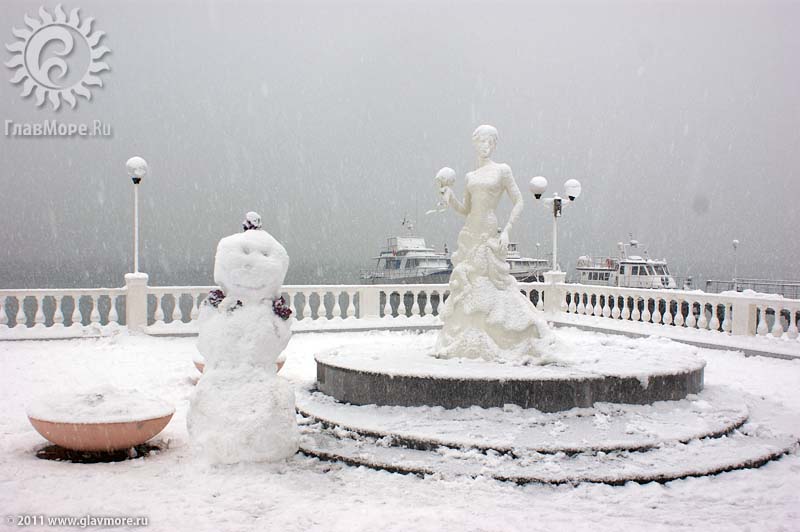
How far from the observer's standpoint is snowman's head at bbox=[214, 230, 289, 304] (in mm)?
5816

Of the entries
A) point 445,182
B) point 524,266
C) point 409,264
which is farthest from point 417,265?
point 445,182

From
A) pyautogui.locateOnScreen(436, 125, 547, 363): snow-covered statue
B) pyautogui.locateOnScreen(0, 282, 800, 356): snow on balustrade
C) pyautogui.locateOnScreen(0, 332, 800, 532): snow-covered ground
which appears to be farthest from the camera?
pyautogui.locateOnScreen(0, 282, 800, 356): snow on balustrade

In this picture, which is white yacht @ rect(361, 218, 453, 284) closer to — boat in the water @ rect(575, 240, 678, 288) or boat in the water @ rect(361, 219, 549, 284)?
boat in the water @ rect(361, 219, 549, 284)

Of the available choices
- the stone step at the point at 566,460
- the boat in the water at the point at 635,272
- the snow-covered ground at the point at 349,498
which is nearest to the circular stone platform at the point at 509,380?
the stone step at the point at 566,460

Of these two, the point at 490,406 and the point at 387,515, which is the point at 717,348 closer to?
the point at 490,406

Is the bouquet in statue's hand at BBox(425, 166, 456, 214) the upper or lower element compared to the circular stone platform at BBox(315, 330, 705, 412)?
upper

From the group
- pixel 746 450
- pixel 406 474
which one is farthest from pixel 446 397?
pixel 746 450

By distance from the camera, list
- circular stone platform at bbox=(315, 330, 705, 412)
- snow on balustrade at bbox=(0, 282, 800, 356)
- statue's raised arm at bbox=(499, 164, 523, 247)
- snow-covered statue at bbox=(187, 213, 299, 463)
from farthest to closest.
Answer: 1. snow on balustrade at bbox=(0, 282, 800, 356)
2. statue's raised arm at bbox=(499, 164, 523, 247)
3. circular stone platform at bbox=(315, 330, 705, 412)
4. snow-covered statue at bbox=(187, 213, 299, 463)

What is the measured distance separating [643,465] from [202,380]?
386 cm

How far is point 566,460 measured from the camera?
561cm

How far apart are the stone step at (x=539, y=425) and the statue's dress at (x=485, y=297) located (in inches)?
55.0

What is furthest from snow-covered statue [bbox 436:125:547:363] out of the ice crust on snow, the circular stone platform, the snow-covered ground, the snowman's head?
the ice crust on snow

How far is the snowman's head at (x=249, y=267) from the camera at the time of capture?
19.1 ft

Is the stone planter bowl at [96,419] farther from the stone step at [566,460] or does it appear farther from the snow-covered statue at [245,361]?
the stone step at [566,460]
